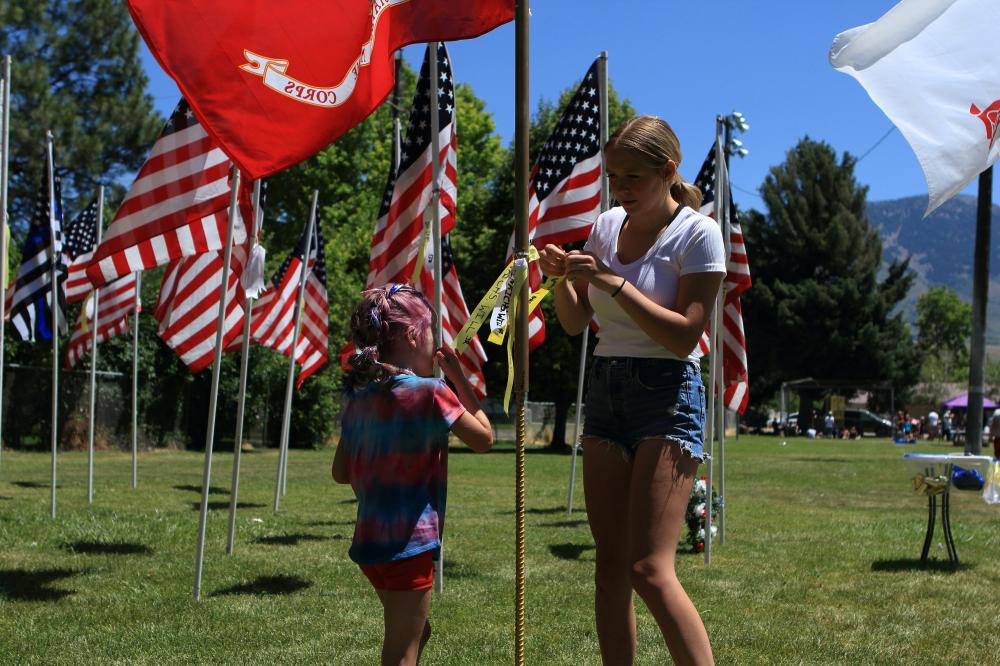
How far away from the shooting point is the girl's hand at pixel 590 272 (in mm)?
3701

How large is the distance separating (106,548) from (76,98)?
126 ft

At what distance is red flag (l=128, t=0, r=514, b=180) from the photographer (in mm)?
5250

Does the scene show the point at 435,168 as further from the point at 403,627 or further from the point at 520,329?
the point at 403,627

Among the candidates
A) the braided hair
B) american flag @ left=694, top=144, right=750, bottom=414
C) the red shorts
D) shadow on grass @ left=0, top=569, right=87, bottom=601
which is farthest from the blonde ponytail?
american flag @ left=694, top=144, right=750, bottom=414

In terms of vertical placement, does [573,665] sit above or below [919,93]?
below

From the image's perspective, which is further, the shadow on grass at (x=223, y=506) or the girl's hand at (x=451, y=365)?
the shadow on grass at (x=223, y=506)

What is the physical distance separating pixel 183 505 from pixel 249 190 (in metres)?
7.40

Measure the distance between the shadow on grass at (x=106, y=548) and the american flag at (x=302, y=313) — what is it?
16.7 ft

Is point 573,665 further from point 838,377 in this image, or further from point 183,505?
point 838,377

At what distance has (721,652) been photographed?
5.55m

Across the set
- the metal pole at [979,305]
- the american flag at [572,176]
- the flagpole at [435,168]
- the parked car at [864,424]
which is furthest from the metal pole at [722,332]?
the parked car at [864,424]

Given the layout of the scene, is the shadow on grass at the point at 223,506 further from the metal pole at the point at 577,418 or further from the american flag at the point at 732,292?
the american flag at the point at 732,292

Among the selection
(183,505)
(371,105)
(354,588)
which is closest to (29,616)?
(354,588)

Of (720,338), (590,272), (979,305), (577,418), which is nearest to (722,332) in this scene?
(720,338)
